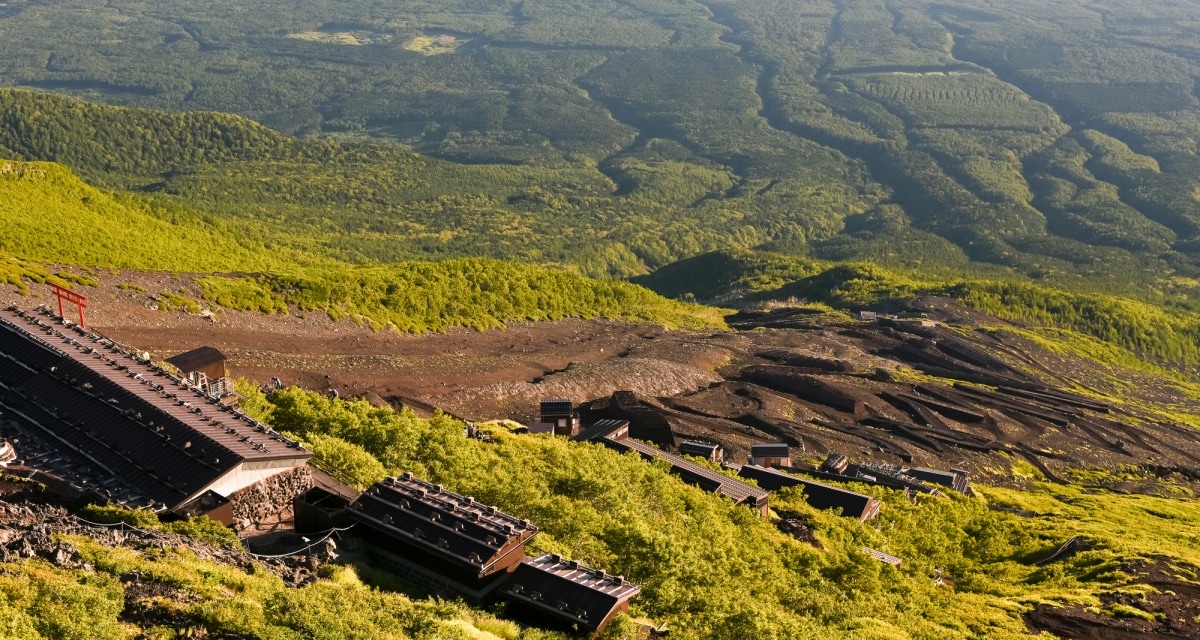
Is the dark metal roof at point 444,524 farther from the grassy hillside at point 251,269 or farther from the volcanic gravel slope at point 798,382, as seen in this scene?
the grassy hillside at point 251,269

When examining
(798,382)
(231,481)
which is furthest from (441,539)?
(798,382)

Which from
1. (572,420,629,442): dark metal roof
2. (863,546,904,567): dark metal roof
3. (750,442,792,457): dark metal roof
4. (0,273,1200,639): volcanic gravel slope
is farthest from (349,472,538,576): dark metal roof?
(750,442,792,457): dark metal roof

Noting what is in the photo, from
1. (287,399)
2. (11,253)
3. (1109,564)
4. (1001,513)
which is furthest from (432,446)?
(11,253)

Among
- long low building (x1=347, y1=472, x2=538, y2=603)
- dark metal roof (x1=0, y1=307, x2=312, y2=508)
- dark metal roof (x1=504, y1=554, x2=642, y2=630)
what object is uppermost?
dark metal roof (x1=0, y1=307, x2=312, y2=508)

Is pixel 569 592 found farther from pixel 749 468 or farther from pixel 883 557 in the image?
pixel 749 468

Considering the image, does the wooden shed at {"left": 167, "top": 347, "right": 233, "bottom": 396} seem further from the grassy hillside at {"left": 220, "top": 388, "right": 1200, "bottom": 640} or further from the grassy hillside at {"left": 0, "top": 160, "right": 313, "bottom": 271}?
the grassy hillside at {"left": 0, "top": 160, "right": 313, "bottom": 271}

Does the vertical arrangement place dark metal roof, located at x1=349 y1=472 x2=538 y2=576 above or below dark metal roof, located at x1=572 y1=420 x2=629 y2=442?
above

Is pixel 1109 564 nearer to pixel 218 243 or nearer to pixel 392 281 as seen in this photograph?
pixel 392 281
